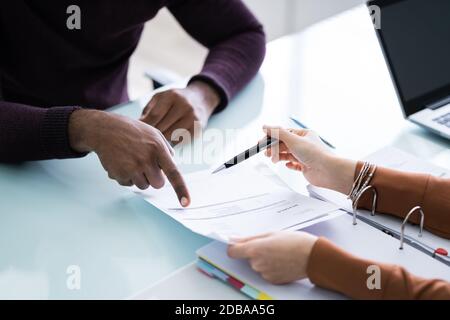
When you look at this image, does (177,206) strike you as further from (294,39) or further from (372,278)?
(294,39)

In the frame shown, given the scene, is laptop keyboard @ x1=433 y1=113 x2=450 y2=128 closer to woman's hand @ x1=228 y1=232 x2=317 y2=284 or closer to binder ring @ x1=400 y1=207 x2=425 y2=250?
binder ring @ x1=400 y1=207 x2=425 y2=250

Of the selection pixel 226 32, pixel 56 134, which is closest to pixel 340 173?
pixel 56 134

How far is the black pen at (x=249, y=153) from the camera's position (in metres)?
1.10

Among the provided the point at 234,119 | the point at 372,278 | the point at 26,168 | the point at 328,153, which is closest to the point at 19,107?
the point at 26,168

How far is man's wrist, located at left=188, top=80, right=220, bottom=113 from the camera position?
133 cm

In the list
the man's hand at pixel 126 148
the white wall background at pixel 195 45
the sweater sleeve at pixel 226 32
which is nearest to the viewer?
the man's hand at pixel 126 148

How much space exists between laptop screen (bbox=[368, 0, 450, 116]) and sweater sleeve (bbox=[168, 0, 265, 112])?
336 mm

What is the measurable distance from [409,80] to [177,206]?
0.62 meters

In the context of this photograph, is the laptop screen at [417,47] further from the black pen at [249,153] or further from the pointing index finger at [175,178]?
the pointing index finger at [175,178]

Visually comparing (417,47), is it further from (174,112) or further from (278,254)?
(278,254)

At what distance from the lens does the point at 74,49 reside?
1373mm

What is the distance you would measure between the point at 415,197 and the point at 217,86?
1.75 feet

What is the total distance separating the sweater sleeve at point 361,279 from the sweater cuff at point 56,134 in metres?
0.49
